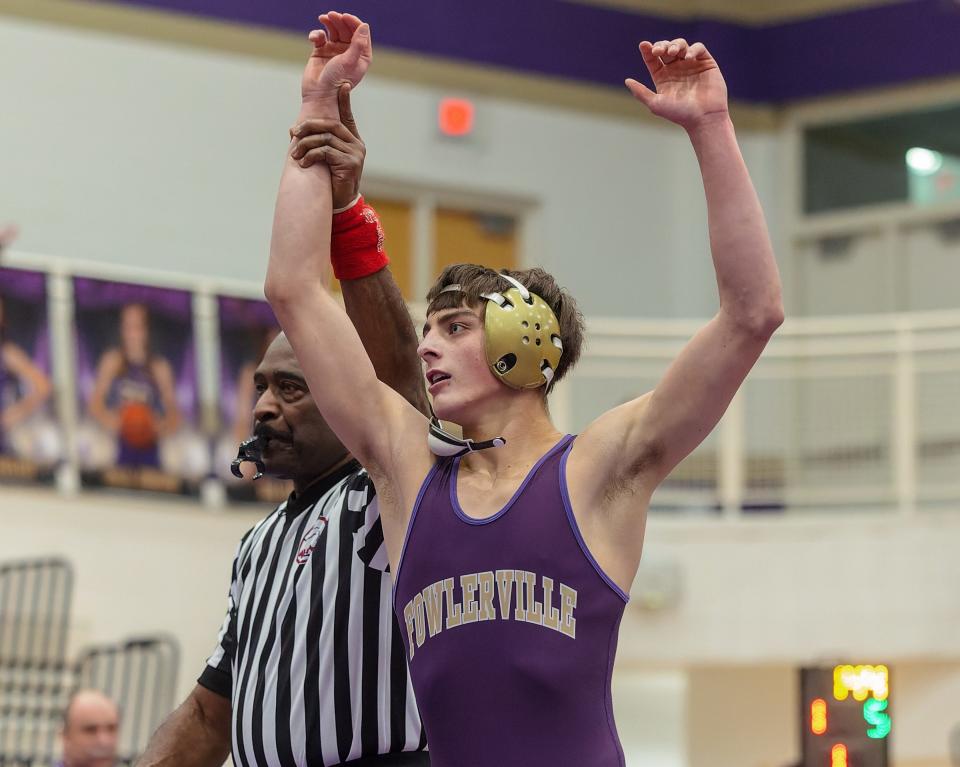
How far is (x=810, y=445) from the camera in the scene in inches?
441

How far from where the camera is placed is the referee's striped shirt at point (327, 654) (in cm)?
345

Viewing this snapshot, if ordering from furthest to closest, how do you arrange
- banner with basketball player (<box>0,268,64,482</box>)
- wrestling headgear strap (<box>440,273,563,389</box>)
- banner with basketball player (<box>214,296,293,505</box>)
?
Answer: banner with basketball player (<box>214,296,293,505</box>) → banner with basketball player (<box>0,268,64,482</box>) → wrestling headgear strap (<box>440,273,563,389</box>)

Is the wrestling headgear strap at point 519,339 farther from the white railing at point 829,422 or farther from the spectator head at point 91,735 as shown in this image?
the white railing at point 829,422

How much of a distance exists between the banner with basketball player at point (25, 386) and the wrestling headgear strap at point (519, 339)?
287 inches

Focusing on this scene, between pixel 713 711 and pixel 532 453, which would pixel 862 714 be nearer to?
pixel 532 453

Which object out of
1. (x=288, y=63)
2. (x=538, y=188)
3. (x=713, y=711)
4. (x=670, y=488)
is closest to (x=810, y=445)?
Answer: (x=670, y=488)

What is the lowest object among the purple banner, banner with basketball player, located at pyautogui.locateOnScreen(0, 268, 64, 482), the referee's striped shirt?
the referee's striped shirt

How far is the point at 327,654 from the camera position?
3.51 meters

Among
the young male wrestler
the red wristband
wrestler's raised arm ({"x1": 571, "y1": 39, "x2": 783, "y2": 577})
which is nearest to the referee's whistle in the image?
the red wristband

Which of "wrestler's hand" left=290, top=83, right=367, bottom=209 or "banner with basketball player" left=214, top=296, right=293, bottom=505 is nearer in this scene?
"wrestler's hand" left=290, top=83, right=367, bottom=209

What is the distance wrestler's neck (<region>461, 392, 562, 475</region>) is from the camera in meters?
3.08

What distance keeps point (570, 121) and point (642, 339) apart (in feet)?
6.47

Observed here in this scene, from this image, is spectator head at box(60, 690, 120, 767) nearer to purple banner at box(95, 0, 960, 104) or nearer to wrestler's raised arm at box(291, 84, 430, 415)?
wrestler's raised arm at box(291, 84, 430, 415)

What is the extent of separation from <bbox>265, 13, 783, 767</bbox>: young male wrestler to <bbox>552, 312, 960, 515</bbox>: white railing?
294 inches
